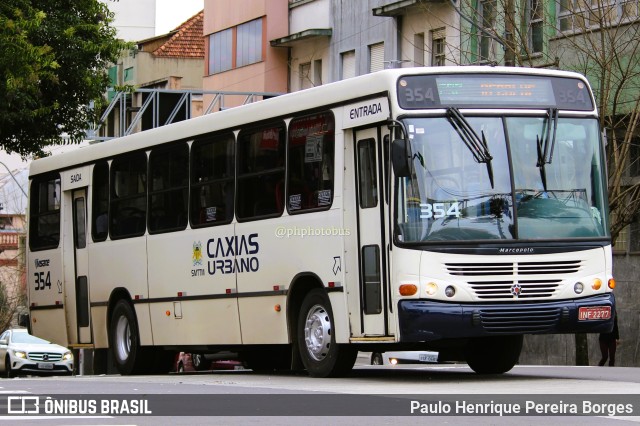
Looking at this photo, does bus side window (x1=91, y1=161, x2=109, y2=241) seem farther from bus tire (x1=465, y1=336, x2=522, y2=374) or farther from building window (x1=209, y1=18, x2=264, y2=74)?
building window (x1=209, y1=18, x2=264, y2=74)

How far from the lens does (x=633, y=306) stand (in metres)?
31.2

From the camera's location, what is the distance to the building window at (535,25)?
30459mm

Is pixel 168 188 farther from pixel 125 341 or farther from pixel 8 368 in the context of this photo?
pixel 8 368

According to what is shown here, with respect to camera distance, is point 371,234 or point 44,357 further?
point 44,357

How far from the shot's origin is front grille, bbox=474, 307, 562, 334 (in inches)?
602

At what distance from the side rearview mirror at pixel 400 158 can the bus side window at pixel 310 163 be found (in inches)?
60.8

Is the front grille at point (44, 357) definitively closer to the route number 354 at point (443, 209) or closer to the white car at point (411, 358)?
the white car at point (411, 358)

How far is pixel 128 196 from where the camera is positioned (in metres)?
21.8

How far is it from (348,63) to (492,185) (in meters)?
28.8

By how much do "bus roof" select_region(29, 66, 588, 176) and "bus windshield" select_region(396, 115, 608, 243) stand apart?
1.87 feet

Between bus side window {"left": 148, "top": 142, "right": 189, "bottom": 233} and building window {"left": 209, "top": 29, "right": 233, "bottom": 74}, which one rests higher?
building window {"left": 209, "top": 29, "right": 233, "bottom": 74}

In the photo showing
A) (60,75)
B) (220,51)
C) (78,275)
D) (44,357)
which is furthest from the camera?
(220,51)

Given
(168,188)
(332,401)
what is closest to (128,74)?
(168,188)

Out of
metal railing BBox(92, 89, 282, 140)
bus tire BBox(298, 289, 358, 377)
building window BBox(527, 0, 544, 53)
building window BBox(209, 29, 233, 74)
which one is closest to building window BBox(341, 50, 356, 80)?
metal railing BBox(92, 89, 282, 140)
